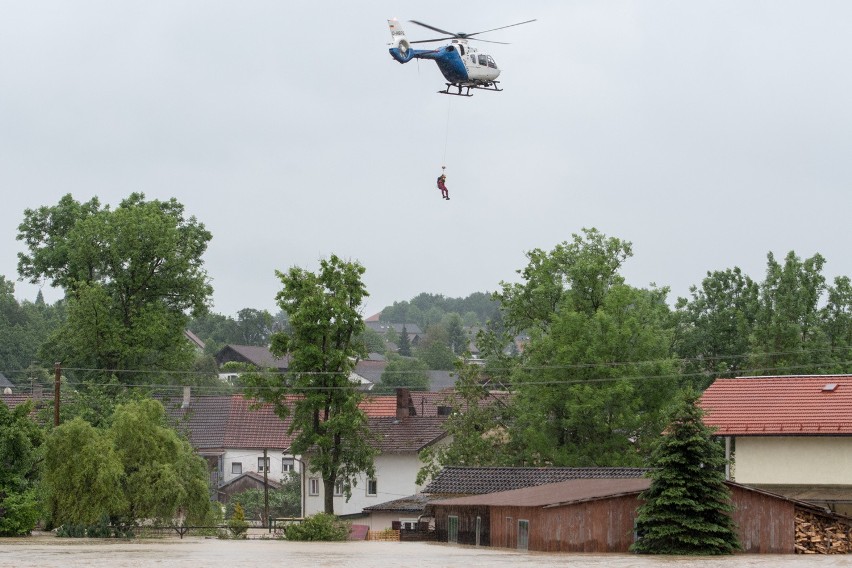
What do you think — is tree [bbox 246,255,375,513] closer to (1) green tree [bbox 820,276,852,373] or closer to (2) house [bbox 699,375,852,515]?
(2) house [bbox 699,375,852,515]

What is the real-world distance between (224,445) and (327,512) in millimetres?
33719

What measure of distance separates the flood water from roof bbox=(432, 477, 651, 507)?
1968 millimetres

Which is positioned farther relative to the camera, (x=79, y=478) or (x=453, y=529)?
(x=453, y=529)

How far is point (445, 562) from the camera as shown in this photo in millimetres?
42562

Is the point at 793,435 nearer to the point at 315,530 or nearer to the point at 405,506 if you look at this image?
the point at 315,530

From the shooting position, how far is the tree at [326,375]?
225ft

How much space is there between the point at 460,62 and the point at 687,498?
933 inches

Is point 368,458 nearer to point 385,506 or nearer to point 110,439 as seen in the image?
point 385,506

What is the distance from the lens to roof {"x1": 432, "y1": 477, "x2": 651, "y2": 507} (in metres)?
48.7

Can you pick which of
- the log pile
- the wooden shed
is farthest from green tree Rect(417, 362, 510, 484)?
the log pile

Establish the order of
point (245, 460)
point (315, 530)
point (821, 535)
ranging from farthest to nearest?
1. point (245, 460)
2. point (315, 530)
3. point (821, 535)

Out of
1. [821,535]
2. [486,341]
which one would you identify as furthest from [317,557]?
[486,341]

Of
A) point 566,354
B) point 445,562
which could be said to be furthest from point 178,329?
point 445,562

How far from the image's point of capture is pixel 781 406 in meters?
58.7
